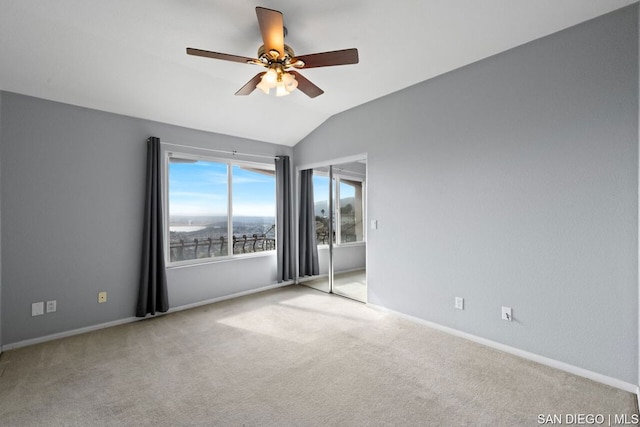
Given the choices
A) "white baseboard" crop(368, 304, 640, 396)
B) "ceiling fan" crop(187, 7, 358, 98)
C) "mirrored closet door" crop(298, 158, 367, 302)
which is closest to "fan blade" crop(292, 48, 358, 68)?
"ceiling fan" crop(187, 7, 358, 98)

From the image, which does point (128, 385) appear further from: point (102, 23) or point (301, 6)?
point (301, 6)

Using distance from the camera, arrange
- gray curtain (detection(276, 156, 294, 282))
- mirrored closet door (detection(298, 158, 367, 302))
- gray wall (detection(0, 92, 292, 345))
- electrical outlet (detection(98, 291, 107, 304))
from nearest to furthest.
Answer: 1. gray wall (detection(0, 92, 292, 345))
2. electrical outlet (detection(98, 291, 107, 304))
3. mirrored closet door (detection(298, 158, 367, 302))
4. gray curtain (detection(276, 156, 294, 282))

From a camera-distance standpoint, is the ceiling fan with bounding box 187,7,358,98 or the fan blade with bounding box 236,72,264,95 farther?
the fan blade with bounding box 236,72,264,95

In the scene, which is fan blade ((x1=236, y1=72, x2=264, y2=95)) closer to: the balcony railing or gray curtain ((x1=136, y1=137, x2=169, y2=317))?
gray curtain ((x1=136, y1=137, x2=169, y2=317))

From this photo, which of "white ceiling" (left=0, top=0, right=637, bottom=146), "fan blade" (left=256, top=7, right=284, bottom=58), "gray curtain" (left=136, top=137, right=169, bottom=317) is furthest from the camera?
"gray curtain" (left=136, top=137, right=169, bottom=317)

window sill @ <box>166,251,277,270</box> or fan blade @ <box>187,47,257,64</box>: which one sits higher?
fan blade @ <box>187,47,257,64</box>

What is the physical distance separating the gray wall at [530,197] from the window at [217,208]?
2.27 metres

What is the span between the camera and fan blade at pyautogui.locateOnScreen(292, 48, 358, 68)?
2014mm

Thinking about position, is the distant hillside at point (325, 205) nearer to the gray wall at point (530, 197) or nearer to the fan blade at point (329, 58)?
the gray wall at point (530, 197)

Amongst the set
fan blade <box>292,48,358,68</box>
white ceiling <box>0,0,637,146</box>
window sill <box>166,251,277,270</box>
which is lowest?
window sill <box>166,251,277,270</box>

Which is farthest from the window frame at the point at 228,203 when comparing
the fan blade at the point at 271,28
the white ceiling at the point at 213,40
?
the fan blade at the point at 271,28

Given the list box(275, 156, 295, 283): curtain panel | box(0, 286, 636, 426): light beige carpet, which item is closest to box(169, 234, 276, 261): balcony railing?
box(275, 156, 295, 283): curtain panel

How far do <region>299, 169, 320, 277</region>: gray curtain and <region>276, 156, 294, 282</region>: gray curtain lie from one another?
0.23m

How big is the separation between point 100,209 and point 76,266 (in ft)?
2.22
